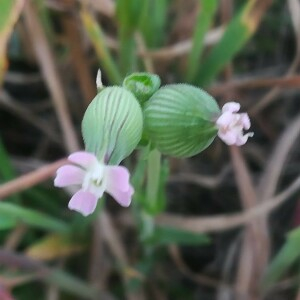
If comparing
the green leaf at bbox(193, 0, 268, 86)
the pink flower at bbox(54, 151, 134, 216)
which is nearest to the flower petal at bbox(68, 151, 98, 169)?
the pink flower at bbox(54, 151, 134, 216)

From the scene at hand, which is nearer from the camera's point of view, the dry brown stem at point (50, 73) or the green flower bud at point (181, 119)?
the green flower bud at point (181, 119)

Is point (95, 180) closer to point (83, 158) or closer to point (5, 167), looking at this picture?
point (83, 158)

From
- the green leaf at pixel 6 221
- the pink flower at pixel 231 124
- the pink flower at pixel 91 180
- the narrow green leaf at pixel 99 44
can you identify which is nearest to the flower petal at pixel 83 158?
the pink flower at pixel 91 180

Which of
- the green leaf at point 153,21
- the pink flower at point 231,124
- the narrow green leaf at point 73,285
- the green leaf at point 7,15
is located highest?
the green leaf at point 153,21

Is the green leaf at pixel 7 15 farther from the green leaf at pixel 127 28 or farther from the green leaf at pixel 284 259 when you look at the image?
the green leaf at pixel 284 259

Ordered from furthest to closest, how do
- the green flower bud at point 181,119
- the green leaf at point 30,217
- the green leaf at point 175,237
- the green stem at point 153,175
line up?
the green leaf at point 175,237 < the green leaf at point 30,217 < the green stem at point 153,175 < the green flower bud at point 181,119

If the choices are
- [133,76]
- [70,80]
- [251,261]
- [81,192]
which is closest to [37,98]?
[70,80]
